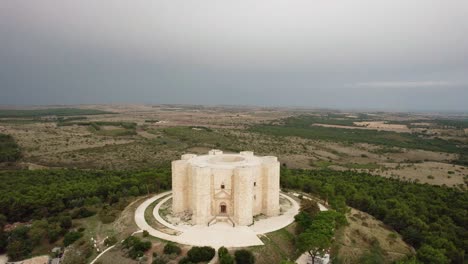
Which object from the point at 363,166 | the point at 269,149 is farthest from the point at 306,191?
the point at 269,149

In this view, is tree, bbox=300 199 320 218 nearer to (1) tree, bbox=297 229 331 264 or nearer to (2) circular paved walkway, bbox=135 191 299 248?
(2) circular paved walkway, bbox=135 191 299 248

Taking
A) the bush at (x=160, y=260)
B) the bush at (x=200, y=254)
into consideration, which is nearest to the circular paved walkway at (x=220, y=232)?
the bush at (x=200, y=254)

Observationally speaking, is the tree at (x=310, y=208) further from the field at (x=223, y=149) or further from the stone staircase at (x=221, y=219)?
the stone staircase at (x=221, y=219)

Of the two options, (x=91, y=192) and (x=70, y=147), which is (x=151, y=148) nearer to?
(x=70, y=147)

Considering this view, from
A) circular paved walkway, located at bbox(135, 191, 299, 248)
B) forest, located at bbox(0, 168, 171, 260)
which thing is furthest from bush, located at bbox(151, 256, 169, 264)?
forest, located at bbox(0, 168, 171, 260)

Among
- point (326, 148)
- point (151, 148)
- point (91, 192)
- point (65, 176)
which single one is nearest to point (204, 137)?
point (151, 148)
